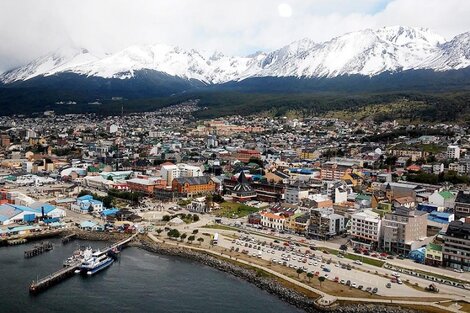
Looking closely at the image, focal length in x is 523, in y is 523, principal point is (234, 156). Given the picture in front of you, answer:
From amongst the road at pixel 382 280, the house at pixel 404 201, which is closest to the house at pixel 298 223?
the road at pixel 382 280

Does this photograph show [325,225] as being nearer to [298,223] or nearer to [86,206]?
[298,223]

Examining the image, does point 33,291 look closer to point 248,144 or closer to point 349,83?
point 248,144

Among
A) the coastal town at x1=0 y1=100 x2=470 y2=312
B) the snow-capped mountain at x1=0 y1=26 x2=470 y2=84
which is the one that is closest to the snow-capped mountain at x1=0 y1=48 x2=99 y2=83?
the snow-capped mountain at x1=0 y1=26 x2=470 y2=84

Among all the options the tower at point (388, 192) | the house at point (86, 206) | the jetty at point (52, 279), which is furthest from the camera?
the tower at point (388, 192)

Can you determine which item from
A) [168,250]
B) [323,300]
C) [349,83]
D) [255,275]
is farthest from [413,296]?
[349,83]

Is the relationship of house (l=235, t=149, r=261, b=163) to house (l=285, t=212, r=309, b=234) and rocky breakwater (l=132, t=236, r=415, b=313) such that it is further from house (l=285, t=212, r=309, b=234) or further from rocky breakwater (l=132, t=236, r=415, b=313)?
rocky breakwater (l=132, t=236, r=415, b=313)

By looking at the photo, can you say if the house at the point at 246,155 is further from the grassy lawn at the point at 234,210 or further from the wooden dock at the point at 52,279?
the wooden dock at the point at 52,279

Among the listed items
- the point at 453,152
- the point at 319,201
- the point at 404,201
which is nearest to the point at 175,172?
the point at 319,201
